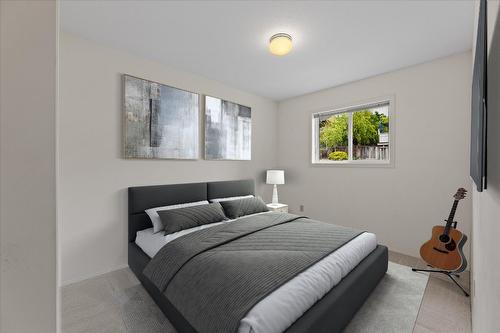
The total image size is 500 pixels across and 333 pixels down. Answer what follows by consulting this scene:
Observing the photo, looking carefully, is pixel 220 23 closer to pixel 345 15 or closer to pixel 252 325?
pixel 345 15

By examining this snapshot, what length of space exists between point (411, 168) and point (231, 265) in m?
2.69

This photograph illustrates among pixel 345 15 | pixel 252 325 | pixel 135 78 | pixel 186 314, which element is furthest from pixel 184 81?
pixel 252 325

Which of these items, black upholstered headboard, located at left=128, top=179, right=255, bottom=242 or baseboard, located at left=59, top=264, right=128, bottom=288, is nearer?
baseboard, located at left=59, top=264, right=128, bottom=288

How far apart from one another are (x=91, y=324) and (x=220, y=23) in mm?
2735

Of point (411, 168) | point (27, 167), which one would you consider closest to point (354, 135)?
point (411, 168)

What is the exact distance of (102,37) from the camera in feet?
7.59

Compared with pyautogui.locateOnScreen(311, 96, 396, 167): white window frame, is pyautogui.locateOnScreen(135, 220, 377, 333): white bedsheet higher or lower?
lower

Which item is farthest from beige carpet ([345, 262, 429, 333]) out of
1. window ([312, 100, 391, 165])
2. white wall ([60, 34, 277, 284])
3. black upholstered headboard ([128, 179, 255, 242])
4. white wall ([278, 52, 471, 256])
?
white wall ([60, 34, 277, 284])

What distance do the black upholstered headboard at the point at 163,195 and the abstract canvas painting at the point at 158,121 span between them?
1.36 feet

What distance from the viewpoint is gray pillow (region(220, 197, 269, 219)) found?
2.95 metres

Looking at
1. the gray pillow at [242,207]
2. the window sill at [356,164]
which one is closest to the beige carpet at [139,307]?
the gray pillow at [242,207]

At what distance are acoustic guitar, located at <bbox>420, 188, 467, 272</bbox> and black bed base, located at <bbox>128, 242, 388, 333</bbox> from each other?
18.5 inches

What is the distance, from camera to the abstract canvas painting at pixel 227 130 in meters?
3.36

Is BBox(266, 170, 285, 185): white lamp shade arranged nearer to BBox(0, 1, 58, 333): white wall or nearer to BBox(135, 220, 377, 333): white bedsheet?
BBox(135, 220, 377, 333): white bedsheet
